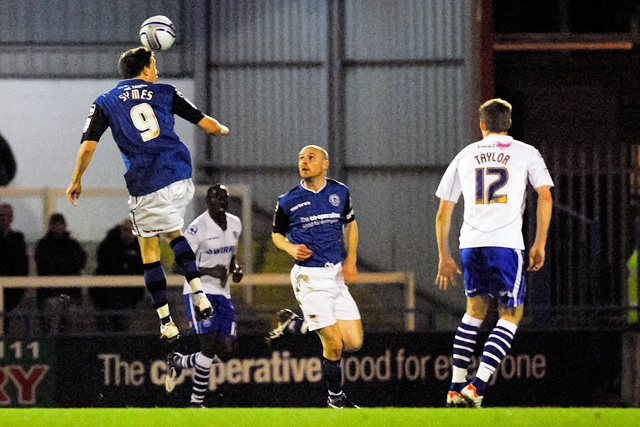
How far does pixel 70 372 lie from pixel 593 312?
494cm

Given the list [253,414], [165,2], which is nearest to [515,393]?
[253,414]

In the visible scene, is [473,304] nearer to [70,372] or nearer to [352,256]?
[352,256]

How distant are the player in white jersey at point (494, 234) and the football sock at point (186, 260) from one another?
1625 mm

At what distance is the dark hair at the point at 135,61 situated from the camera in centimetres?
862

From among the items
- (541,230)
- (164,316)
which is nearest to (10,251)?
(164,316)

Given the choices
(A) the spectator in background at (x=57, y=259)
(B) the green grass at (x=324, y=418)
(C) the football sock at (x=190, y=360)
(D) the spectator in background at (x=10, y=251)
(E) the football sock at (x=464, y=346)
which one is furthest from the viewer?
(D) the spectator in background at (x=10, y=251)

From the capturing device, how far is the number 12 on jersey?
28.6 feet

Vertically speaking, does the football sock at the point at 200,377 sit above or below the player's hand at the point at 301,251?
below

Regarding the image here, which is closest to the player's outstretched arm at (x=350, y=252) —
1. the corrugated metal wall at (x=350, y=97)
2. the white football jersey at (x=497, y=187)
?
the white football jersey at (x=497, y=187)

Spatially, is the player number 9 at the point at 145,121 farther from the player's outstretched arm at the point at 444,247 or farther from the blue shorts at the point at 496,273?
the blue shorts at the point at 496,273

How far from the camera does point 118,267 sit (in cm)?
1353

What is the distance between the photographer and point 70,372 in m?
11.9

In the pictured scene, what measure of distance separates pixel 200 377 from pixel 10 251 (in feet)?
10.8

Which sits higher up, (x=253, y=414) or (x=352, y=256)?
(x=352, y=256)
